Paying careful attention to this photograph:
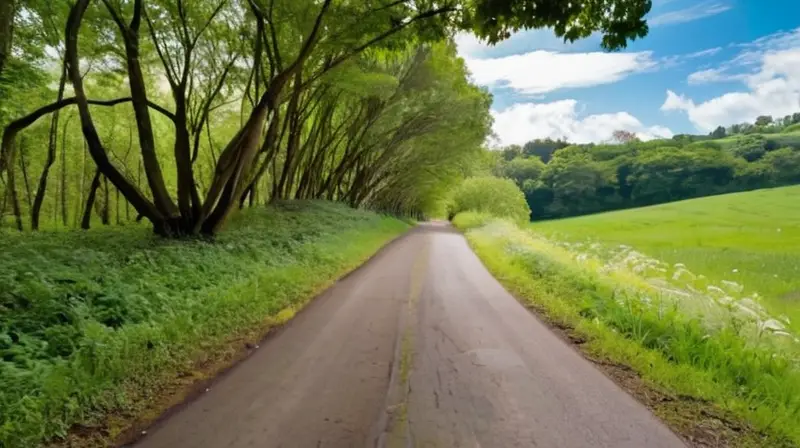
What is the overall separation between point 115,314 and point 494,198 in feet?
162

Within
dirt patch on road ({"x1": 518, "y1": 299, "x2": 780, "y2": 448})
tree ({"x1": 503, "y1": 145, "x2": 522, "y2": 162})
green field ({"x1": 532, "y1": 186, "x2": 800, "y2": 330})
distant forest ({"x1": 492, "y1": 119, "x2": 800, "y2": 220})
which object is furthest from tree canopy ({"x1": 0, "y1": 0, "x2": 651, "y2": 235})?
tree ({"x1": 503, "y1": 145, "x2": 522, "y2": 162})

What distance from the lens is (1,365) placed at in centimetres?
389

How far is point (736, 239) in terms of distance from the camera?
83.3 feet

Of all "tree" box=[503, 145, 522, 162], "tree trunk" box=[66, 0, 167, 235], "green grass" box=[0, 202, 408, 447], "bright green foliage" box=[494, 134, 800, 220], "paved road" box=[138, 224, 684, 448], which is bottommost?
"paved road" box=[138, 224, 684, 448]

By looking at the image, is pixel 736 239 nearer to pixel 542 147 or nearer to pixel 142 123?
pixel 142 123

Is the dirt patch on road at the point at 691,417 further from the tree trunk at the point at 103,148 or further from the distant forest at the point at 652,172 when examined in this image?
the distant forest at the point at 652,172

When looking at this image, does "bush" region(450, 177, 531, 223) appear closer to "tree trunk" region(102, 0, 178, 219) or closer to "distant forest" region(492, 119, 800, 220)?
"distant forest" region(492, 119, 800, 220)

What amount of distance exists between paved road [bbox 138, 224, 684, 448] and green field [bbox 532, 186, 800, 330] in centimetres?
729

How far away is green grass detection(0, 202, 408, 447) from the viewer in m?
3.91

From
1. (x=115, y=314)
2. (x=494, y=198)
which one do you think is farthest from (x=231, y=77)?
(x=494, y=198)

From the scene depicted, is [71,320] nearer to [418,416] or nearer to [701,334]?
[418,416]

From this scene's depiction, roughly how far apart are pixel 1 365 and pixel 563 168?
286ft

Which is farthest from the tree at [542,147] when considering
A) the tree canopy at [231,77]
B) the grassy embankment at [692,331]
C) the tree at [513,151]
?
the grassy embankment at [692,331]

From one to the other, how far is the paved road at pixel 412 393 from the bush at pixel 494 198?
42.4 meters
